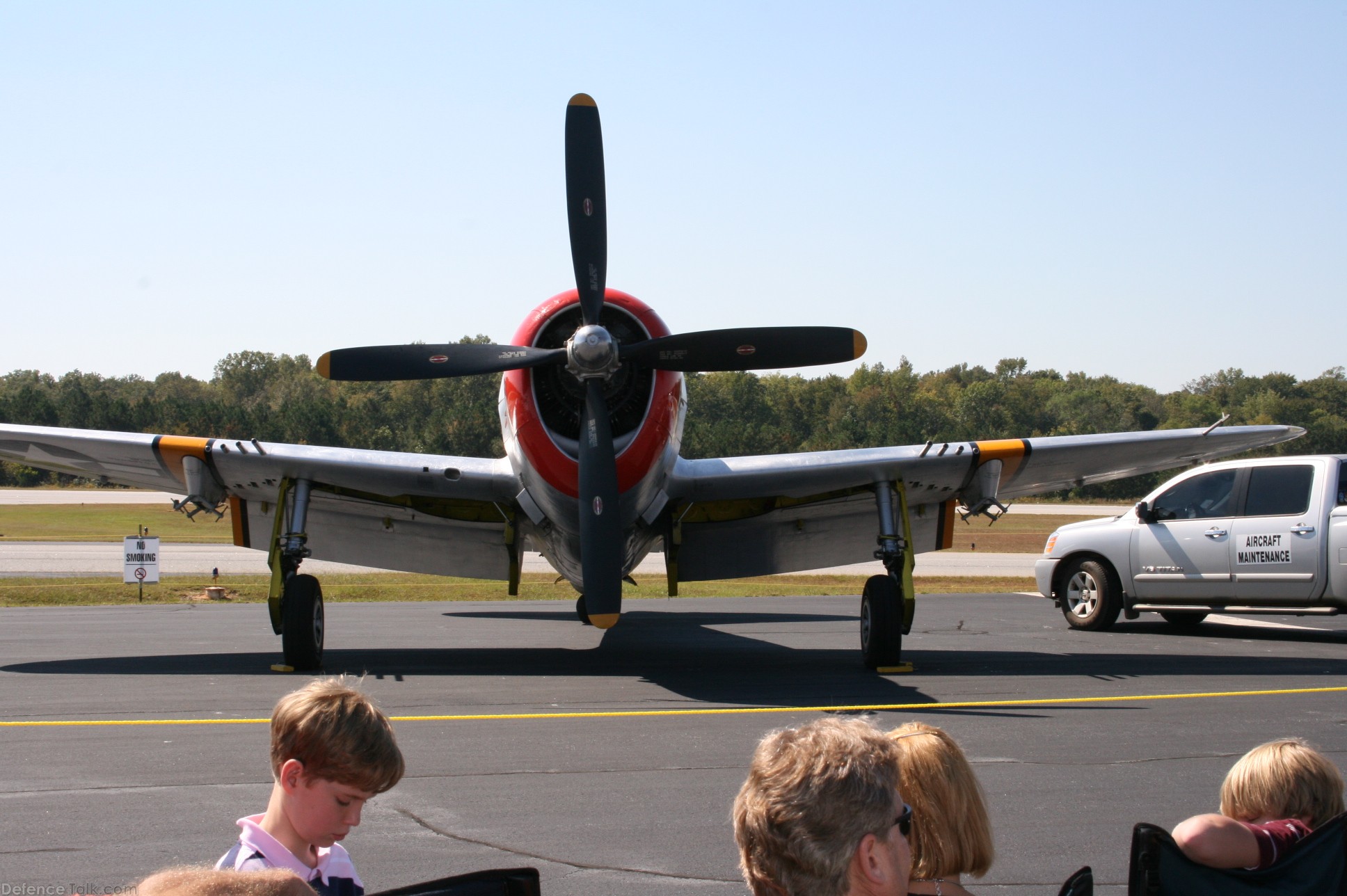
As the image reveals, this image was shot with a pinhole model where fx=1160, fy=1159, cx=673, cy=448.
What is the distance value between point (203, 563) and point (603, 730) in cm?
2645

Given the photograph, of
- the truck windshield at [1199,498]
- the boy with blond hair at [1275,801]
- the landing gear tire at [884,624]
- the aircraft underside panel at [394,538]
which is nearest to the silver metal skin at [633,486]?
the aircraft underside panel at [394,538]

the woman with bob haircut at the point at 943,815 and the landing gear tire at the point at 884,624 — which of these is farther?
the landing gear tire at the point at 884,624

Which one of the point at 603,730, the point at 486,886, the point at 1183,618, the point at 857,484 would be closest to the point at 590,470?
the point at 603,730

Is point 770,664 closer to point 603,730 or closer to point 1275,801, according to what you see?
point 603,730

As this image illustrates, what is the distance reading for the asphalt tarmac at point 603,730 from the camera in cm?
489

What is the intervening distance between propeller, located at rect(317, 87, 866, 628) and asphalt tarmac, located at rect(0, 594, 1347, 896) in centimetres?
127

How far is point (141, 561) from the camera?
19.2 metres

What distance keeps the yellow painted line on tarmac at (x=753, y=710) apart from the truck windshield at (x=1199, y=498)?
159 inches

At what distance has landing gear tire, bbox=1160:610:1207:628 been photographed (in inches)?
593

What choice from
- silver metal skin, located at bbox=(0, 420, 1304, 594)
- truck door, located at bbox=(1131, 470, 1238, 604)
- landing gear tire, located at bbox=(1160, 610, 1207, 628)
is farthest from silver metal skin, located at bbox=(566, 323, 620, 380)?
landing gear tire, located at bbox=(1160, 610, 1207, 628)

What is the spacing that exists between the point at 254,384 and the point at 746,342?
145 metres

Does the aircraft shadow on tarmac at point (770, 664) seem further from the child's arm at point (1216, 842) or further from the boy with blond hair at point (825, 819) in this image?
the boy with blond hair at point (825, 819)

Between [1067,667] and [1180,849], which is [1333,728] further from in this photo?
[1180,849]

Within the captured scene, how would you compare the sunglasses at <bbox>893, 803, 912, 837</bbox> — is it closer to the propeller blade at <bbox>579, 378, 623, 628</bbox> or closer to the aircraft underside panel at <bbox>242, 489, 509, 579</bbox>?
the propeller blade at <bbox>579, 378, 623, 628</bbox>
